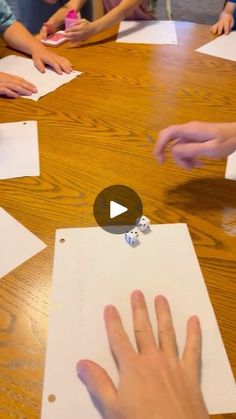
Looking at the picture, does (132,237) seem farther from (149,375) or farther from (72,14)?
(72,14)

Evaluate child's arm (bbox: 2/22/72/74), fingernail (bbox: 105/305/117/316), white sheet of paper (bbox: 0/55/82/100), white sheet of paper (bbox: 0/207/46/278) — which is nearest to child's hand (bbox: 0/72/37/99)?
white sheet of paper (bbox: 0/55/82/100)

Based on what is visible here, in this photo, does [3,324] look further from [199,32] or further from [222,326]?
[199,32]

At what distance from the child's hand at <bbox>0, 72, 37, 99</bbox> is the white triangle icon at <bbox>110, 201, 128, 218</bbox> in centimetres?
48

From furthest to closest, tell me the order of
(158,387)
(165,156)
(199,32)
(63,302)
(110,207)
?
(199,32) → (165,156) → (110,207) → (63,302) → (158,387)

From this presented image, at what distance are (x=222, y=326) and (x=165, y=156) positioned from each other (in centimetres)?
37

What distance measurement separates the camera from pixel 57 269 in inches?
20.3

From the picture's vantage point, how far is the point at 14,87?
3.00 feet

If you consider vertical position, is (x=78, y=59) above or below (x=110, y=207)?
above

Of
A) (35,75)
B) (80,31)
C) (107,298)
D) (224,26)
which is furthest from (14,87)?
(224,26)

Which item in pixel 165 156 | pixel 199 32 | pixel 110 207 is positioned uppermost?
pixel 199 32

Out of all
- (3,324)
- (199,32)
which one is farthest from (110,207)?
(199,32)

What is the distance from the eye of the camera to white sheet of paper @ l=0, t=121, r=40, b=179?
69 cm
